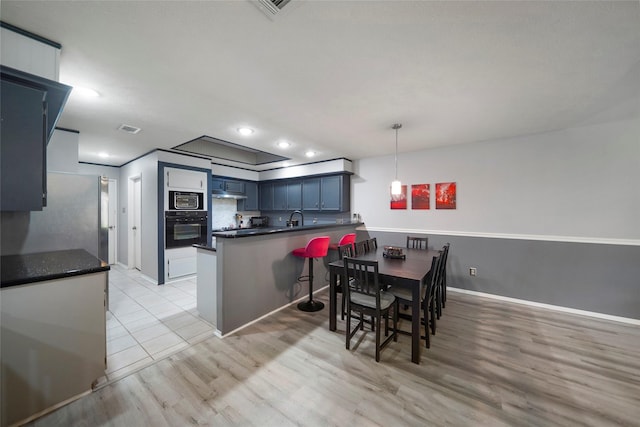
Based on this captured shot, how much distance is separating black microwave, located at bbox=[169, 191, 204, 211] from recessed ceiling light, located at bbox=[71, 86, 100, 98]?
215 centimetres

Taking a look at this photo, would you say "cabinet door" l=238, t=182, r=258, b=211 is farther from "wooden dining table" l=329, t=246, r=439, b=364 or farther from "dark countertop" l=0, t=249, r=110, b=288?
"wooden dining table" l=329, t=246, r=439, b=364

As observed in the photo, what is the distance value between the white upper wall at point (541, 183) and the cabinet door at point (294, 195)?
2.32m

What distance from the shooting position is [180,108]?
98.6 inches

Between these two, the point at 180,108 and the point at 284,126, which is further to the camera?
the point at 284,126

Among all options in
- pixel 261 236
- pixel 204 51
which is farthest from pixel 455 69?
pixel 261 236

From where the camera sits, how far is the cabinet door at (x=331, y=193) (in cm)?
490

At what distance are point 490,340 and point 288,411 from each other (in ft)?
7.17

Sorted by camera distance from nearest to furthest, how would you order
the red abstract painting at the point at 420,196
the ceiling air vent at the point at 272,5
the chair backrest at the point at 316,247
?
the ceiling air vent at the point at 272,5
the chair backrest at the point at 316,247
the red abstract painting at the point at 420,196

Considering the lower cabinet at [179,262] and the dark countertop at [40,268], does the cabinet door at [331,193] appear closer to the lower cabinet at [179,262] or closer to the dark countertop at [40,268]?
the lower cabinet at [179,262]

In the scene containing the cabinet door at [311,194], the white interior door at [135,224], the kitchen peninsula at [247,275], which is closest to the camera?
the kitchen peninsula at [247,275]

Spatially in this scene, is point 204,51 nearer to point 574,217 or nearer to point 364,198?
point 364,198

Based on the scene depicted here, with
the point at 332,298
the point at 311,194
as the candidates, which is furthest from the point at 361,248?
the point at 311,194

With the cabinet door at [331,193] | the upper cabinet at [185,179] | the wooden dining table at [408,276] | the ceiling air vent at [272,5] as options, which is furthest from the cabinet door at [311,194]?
the ceiling air vent at [272,5]

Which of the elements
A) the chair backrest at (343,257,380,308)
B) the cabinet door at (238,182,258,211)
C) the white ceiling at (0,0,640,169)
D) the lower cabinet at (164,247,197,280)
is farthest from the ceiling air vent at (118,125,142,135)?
the chair backrest at (343,257,380,308)
